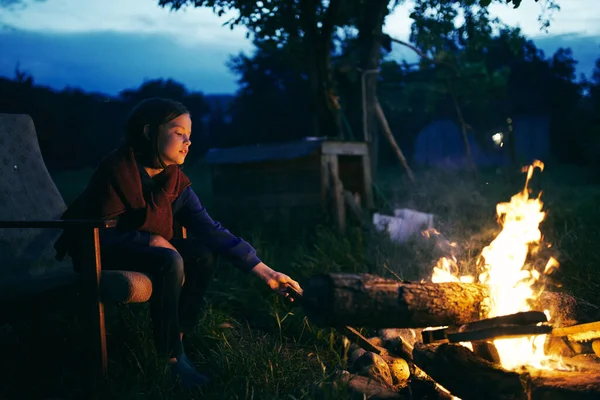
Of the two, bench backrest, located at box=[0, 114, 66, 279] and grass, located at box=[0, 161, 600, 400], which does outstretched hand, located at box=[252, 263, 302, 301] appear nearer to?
grass, located at box=[0, 161, 600, 400]

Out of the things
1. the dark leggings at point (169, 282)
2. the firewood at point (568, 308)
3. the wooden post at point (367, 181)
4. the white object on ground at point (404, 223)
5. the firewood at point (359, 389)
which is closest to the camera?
the firewood at point (359, 389)

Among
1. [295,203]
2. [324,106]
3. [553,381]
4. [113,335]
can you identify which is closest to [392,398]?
[553,381]

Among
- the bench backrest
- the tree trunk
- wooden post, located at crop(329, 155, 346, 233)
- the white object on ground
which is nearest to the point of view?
the bench backrest

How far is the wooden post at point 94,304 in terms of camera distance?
2729mm

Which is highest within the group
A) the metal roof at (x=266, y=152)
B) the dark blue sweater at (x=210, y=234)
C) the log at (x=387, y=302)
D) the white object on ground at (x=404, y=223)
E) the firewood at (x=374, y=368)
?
the metal roof at (x=266, y=152)

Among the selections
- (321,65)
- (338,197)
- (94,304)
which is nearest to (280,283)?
(94,304)

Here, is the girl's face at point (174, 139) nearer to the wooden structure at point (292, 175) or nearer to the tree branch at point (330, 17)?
the wooden structure at point (292, 175)

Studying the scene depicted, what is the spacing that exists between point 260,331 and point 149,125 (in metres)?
1.64

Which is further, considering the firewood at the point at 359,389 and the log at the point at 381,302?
the firewood at the point at 359,389

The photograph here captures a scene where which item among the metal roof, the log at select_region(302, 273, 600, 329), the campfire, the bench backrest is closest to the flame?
the campfire

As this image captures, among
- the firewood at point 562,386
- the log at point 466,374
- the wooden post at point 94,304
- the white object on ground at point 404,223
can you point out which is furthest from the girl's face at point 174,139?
the white object on ground at point 404,223

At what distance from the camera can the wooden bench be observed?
2729mm

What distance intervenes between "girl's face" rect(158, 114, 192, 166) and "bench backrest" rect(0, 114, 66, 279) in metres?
1.23

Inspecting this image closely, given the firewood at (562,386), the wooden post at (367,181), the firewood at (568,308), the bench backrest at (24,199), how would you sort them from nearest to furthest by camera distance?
the firewood at (562,386), the firewood at (568,308), the bench backrest at (24,199), the wooden post at (367,181)
